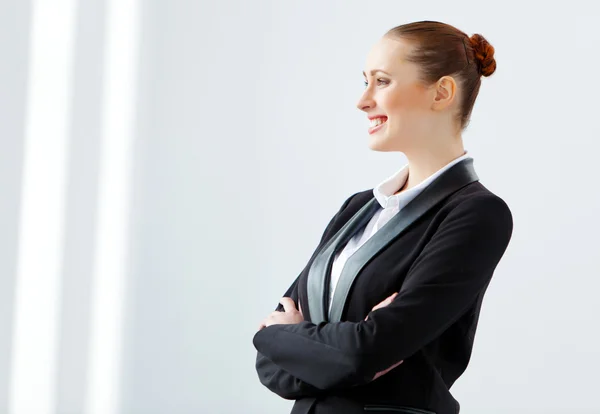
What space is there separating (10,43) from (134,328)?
4.82 ft

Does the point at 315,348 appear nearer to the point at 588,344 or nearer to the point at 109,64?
the point at 588,344

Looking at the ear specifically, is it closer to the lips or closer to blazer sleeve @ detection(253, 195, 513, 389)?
the lips

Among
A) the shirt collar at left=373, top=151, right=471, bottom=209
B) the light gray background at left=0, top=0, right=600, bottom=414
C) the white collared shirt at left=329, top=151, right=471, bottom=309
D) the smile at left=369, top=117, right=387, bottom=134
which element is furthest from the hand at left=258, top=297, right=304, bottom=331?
the light gray background at left=0, top=0, right=600, bottom=414

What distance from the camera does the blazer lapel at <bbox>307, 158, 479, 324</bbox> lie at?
1.63 m

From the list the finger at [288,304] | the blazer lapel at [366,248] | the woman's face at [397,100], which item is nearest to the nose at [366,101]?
the woman's face at [397,100]

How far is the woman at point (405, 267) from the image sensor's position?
1501 millimetres

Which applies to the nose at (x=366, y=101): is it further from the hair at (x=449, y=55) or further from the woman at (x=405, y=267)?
the hair at (x=449, y=55)

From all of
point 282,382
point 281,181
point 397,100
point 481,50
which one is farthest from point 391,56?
point 281,181

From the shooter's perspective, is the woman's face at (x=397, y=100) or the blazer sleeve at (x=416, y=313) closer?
the blazer sleeve at (x=416, y=313)

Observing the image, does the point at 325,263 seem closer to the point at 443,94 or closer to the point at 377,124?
the point at 377,124

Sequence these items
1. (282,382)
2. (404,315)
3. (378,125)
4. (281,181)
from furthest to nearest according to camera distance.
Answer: (281,181), (378,125), (282,382), (404,315)

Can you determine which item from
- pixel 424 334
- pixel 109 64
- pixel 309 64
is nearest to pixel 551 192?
pixel 309 64

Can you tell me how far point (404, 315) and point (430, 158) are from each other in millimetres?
404

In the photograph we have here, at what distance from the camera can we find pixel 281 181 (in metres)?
4.23
